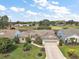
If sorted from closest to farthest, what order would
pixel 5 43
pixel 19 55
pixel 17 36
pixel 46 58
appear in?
1. pixel 46 58
2. pixel 19 55
3. pixel 5 43
4. pixel 17 36

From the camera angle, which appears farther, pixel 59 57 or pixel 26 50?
pixel 26 50

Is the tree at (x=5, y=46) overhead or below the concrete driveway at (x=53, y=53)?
overhead

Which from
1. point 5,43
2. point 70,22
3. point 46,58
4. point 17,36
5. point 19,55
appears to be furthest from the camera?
point 70,22

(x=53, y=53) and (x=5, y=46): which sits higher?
(x=5, y=46)

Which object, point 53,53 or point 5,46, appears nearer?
point 53,53

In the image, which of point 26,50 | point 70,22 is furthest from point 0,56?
point 70,22

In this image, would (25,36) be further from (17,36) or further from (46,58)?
(46,58)

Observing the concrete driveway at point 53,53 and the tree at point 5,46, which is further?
the tree at point 5,46

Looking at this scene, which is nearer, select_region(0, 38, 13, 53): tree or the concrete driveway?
the concrete driveway

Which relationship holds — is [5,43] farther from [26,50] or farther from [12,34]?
[12,34]

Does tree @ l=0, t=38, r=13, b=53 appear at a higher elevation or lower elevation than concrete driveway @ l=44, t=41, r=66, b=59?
higher
